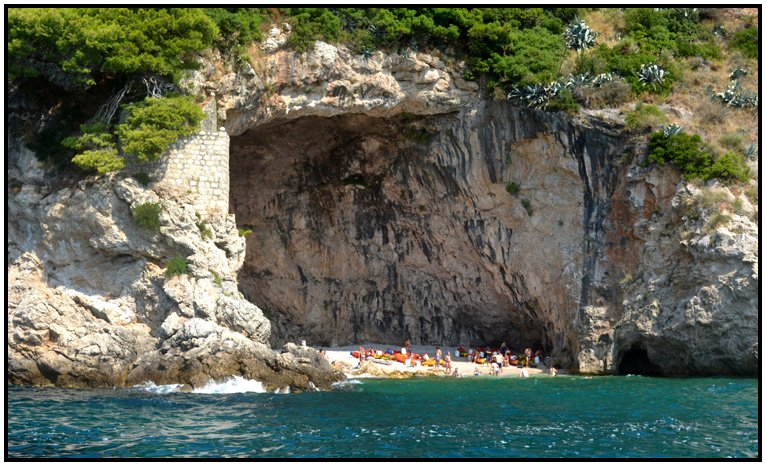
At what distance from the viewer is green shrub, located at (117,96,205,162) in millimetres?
23453

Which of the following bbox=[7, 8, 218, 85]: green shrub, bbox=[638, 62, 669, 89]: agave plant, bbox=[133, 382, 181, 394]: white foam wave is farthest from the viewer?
bbox=[638, 62, 669, 89]: agave plant

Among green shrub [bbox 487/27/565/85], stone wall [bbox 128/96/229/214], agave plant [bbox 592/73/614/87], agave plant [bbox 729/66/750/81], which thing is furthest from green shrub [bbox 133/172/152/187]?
agave plant [bbox 729/66/750/81]

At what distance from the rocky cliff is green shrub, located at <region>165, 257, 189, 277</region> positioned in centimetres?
31

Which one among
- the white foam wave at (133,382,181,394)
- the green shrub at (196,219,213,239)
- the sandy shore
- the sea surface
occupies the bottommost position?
the sea surface

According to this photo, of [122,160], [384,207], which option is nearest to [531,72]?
[384,207]

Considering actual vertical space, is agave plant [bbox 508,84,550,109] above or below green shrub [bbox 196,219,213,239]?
above

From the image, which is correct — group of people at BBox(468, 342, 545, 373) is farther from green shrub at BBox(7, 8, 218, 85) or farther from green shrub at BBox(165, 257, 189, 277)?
green shrub at BBox(7, 8, 218, 85)

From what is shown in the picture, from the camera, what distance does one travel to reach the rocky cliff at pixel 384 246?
23594 millimetres

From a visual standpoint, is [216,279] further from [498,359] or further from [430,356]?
[430,356]

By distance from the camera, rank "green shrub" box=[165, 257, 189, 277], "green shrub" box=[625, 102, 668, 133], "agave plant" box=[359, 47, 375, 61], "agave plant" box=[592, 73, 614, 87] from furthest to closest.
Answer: "agave plant" box=[592, 73, 614, 87], "agave plant" box=[359, 47, 375, 61], "green shrub" box=[625, 102, 668, 133], "green shrub" box=[165, 257, 189, 277]

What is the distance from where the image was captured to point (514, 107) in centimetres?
2902

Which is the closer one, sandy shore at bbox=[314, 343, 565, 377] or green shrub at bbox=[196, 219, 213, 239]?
green shrub at bbox=[196, 219, 213, 239]

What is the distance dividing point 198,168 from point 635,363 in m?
18.5

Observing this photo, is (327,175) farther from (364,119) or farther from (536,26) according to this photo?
(536,26)
